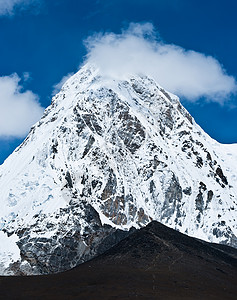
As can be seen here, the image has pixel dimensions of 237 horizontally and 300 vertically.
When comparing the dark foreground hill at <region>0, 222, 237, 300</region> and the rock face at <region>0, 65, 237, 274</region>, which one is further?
the rock face at <region>0, 65, 237, 274</region>

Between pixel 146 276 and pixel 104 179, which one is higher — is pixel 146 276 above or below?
below

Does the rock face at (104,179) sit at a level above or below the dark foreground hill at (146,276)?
above

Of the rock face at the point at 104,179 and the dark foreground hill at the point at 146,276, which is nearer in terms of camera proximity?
→ the dark foreground hill at the point at 146,276

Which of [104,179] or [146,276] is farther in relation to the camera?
[104,179]

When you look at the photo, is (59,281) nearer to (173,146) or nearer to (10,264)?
(10,264)
